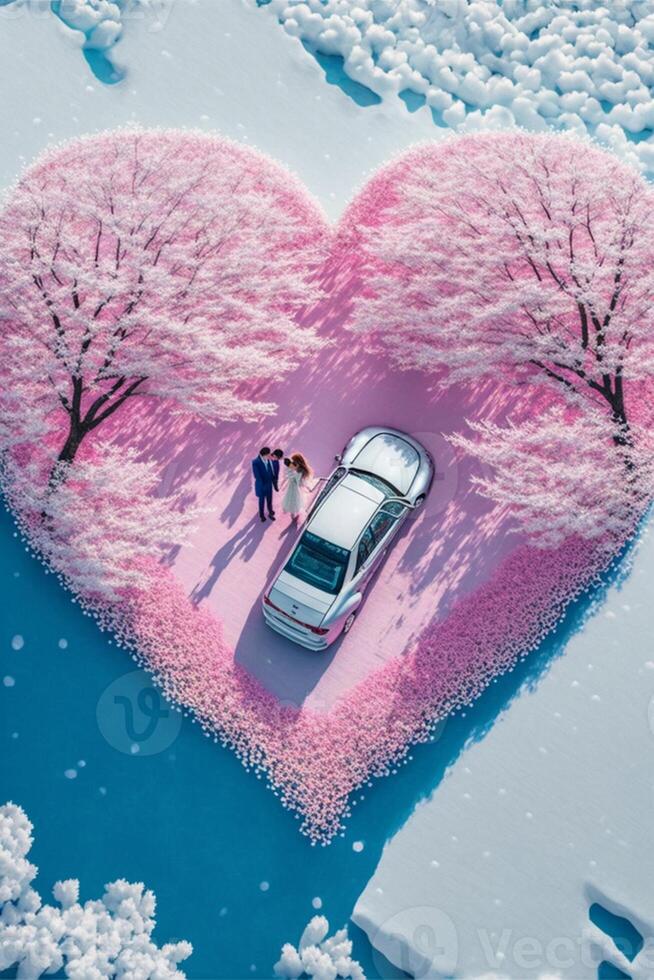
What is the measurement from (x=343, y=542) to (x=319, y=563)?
0.34m

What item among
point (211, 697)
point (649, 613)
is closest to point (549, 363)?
point (649, 613)

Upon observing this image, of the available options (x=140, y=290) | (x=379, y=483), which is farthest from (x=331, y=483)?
(x=140, y=290)

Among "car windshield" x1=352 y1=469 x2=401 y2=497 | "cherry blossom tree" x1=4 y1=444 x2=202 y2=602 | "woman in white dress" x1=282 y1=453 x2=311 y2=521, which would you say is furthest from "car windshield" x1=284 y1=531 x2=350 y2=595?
"cherry blossom tree" x1=4 y1=444 x2=202 y2=602

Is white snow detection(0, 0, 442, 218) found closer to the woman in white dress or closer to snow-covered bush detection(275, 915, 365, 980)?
the woman in white dress

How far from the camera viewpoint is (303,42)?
10.7 metres

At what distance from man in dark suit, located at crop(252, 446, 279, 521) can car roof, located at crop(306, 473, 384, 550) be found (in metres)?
0.67

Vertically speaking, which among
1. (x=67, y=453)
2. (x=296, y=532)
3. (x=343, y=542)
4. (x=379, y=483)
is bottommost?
(x=67, y=453)

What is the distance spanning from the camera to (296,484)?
8.39m

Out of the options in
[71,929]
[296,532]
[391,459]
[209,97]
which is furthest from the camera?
[209,97]

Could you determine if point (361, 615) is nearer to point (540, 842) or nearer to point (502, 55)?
point (540, 842)

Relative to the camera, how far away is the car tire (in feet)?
27.6

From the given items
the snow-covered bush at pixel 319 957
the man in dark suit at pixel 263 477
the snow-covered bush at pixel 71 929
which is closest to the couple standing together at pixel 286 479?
the man in dark suit at pixel 263 477

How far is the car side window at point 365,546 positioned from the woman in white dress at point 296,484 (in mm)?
917

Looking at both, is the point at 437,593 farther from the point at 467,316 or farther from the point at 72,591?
the point at 72,591
